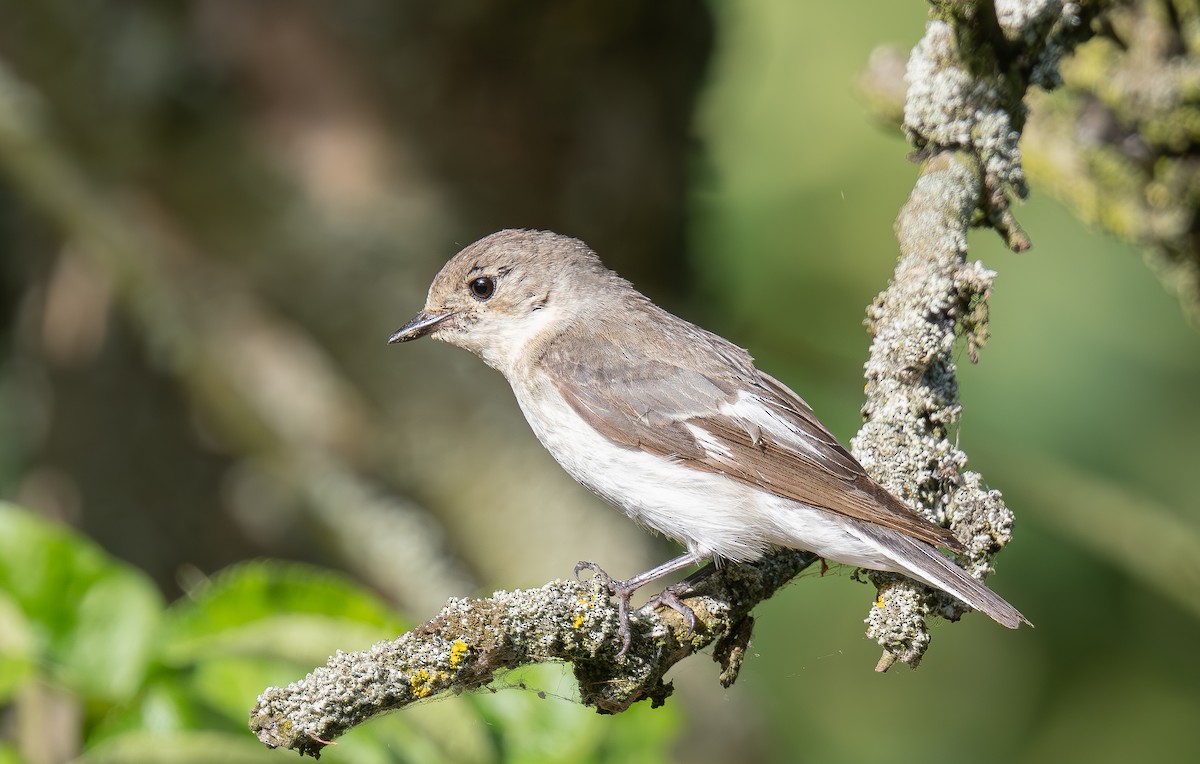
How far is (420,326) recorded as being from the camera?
142 inches

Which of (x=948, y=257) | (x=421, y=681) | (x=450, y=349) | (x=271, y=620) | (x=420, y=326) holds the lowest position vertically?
(x=421, y=681)

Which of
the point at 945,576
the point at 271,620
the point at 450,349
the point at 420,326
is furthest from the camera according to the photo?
the point at 450,349

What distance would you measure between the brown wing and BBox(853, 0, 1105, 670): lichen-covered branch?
0.18 meters

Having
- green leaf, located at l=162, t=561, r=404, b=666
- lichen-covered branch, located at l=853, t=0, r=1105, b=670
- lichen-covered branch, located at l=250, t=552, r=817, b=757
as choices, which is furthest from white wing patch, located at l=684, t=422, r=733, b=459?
green leaf, located at l=162, t=561, r=404, b=666

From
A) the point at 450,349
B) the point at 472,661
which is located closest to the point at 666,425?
the point at 472,661

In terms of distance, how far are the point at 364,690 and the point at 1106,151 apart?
109 inches

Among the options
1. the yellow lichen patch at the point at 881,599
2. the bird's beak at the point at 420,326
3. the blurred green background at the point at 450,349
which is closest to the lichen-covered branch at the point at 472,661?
the yellow lichen patch at the point at 881,599

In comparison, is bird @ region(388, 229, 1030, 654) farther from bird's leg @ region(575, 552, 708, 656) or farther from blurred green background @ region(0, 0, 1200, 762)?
blurred green background @ region(0, 0, 1200, 762)

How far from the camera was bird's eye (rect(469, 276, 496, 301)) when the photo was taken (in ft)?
12.0

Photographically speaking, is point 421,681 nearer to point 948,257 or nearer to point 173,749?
point 173,749

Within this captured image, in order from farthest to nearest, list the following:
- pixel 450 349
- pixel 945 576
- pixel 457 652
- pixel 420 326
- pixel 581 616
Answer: pixel 450 349 < pixel 420 326 < pixel 945 576 < pixel 581 616 < pixel 457 652

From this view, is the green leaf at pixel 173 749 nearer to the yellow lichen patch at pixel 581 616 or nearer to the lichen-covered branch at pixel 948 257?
the yellow lichen patch at pixel 581 616

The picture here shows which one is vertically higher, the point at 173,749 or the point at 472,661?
the point at 173,749

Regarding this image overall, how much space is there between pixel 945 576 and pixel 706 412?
886mm
